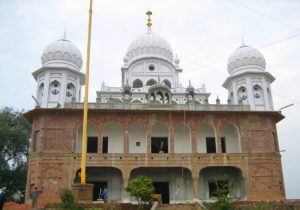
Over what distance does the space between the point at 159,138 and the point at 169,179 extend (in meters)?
3.38

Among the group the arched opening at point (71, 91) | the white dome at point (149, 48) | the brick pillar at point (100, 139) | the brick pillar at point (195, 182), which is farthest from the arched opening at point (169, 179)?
the white dome at point (149, 48)

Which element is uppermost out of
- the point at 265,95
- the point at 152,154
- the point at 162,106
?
the point at 265,95

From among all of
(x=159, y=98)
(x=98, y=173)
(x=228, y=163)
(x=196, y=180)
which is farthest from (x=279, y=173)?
(x=98, y=173)

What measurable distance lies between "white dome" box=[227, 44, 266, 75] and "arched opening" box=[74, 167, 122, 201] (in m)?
15.1

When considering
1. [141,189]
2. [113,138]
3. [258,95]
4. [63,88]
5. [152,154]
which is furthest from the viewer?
[258,95]

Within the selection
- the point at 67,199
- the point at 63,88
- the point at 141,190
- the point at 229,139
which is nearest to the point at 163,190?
the point at 229,139

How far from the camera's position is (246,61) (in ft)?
113

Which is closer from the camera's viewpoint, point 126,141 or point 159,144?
point 126,141

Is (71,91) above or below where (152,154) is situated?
above

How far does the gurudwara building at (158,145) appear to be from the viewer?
88.6 feet

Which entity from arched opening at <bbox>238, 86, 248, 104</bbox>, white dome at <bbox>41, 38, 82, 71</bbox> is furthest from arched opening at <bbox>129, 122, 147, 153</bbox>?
arched opening at <bbox>238, 86, 248, 104</bbox>

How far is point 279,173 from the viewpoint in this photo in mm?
28312

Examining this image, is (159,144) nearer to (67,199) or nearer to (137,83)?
(137,83)

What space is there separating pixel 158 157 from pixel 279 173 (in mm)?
9445
